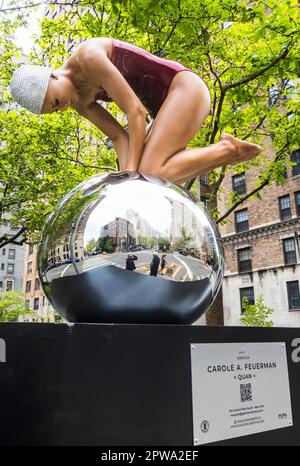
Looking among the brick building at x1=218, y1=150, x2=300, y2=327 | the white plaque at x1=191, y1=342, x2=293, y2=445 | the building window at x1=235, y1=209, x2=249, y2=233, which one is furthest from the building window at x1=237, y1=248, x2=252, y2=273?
the white plaque at x1=191, y1=342, x2=293, y2=445

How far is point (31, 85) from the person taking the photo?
2.62 metres

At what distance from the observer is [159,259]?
6.08ft

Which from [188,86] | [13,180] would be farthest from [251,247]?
[188,86]

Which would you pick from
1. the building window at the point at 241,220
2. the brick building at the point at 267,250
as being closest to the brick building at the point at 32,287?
the brick building at the point at 267,250

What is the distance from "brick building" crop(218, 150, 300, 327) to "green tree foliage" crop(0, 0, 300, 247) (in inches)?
568

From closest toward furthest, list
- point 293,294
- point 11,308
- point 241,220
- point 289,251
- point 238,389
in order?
point 238,389
point 293,294
point 289,251
point 241,220
point 11,308

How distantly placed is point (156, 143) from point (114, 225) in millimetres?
815

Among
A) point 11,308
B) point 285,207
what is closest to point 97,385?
point 285,207

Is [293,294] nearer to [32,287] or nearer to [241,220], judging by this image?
[241,220]

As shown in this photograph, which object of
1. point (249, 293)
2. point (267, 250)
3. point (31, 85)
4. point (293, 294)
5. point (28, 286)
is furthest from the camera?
point (28, 286)

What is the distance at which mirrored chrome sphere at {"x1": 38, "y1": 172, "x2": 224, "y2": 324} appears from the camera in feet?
5.88

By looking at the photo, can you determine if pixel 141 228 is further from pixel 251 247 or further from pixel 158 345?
pixel 251 247

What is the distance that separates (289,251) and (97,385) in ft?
84.4

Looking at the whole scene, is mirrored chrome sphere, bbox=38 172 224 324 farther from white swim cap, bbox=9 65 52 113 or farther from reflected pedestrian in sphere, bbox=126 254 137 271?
white swim cap, bbox=9 65 52 113
